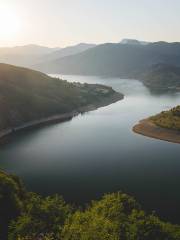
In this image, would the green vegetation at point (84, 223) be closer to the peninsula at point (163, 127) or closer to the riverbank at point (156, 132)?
the riverbank at point (156, 132)

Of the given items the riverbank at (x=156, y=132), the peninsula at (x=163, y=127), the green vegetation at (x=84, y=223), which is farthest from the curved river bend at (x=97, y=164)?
the green vegetation at (x=84, y=223)

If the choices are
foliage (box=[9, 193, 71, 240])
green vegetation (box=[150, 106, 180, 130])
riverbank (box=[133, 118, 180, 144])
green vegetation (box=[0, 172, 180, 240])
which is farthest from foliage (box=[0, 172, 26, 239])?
green vegetation (box=[150, 106, 180, 130])

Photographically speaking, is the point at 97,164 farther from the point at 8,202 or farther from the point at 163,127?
the point at 163,127

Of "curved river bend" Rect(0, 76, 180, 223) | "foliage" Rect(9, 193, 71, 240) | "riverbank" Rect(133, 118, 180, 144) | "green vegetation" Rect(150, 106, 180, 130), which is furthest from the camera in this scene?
"green vegetation" Rect(150, 106, 180, 130)

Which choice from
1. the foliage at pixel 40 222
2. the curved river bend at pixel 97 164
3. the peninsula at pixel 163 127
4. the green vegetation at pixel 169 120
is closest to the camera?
the foliage at pixel 40 222

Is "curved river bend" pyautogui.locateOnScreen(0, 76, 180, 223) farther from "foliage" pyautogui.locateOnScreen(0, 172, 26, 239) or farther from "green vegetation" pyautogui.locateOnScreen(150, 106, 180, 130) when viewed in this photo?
"foliage" pyautogui.locateOnScreen(0, 172, 26, 239)

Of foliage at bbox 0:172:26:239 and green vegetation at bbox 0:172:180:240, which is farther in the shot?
foliage at bbox 0:172:26:239
